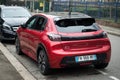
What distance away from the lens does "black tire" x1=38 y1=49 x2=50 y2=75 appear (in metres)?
8.27

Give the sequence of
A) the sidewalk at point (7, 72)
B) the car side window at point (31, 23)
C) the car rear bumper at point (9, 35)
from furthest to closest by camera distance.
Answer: the car rear bumper at point (9, 35) < the car side window at point (31, 23) < the sidewalk at point (7, 72)

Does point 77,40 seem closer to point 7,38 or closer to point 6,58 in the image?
point 6,58

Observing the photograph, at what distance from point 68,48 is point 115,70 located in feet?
5.42

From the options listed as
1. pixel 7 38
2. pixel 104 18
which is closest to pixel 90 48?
pixel 7 38

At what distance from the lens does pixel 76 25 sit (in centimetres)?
854

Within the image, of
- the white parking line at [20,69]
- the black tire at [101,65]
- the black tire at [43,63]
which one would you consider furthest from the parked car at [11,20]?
the black tire at [101,65]

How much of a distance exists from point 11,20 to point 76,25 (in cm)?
704

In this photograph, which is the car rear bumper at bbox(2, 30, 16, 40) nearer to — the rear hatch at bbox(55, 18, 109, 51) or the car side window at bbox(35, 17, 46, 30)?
the car side window at bbox(35, 17, 46, 30)

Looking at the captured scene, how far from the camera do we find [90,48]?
8.29 metres

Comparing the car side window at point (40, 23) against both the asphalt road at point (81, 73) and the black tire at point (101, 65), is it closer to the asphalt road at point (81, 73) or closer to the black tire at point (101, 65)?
the asphalt road at point (81, 73)

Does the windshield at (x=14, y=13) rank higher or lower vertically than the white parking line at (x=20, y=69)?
higher

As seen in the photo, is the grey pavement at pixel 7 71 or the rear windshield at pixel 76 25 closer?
the grey pavement at pixel 7 71

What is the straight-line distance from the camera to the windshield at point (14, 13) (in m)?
15.9

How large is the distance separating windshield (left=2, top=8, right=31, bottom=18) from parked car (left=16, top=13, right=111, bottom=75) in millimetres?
6978
